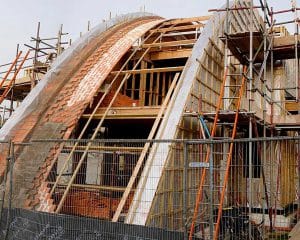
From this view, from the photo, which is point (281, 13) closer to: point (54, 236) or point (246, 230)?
point (246, 230)

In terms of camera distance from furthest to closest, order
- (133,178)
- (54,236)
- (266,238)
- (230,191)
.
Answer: (230,191)
(266,238)
(133,178)
(54,236)

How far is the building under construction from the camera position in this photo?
25.0ft

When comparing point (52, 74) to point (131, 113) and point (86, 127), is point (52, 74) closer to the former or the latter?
point (86, 127)

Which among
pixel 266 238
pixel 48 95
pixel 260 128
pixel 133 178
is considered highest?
pixel 48 95

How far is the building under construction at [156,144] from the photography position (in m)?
7.62

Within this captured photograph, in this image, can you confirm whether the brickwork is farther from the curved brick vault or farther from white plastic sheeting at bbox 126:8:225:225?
white plastic sheeting at bbox 126:8:225:225

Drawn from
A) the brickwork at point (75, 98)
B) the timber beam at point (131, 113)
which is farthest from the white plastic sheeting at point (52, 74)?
the timber beam at point (131, 113)

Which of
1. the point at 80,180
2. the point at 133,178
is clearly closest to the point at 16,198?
the point at 80,180

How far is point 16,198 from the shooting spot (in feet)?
29.3

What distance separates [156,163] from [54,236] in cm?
274

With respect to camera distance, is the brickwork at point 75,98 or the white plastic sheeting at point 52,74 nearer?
the brickwork at point 75,98

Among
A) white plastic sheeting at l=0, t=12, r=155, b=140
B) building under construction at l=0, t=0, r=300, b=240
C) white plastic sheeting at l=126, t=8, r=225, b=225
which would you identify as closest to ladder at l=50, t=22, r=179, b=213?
building under construction at l=0, t=0, r=300, b=240

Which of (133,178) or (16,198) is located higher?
(133,178)

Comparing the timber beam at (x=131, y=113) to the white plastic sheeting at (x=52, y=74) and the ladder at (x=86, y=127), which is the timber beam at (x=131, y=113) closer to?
the ladder at (x=86, y=127)
